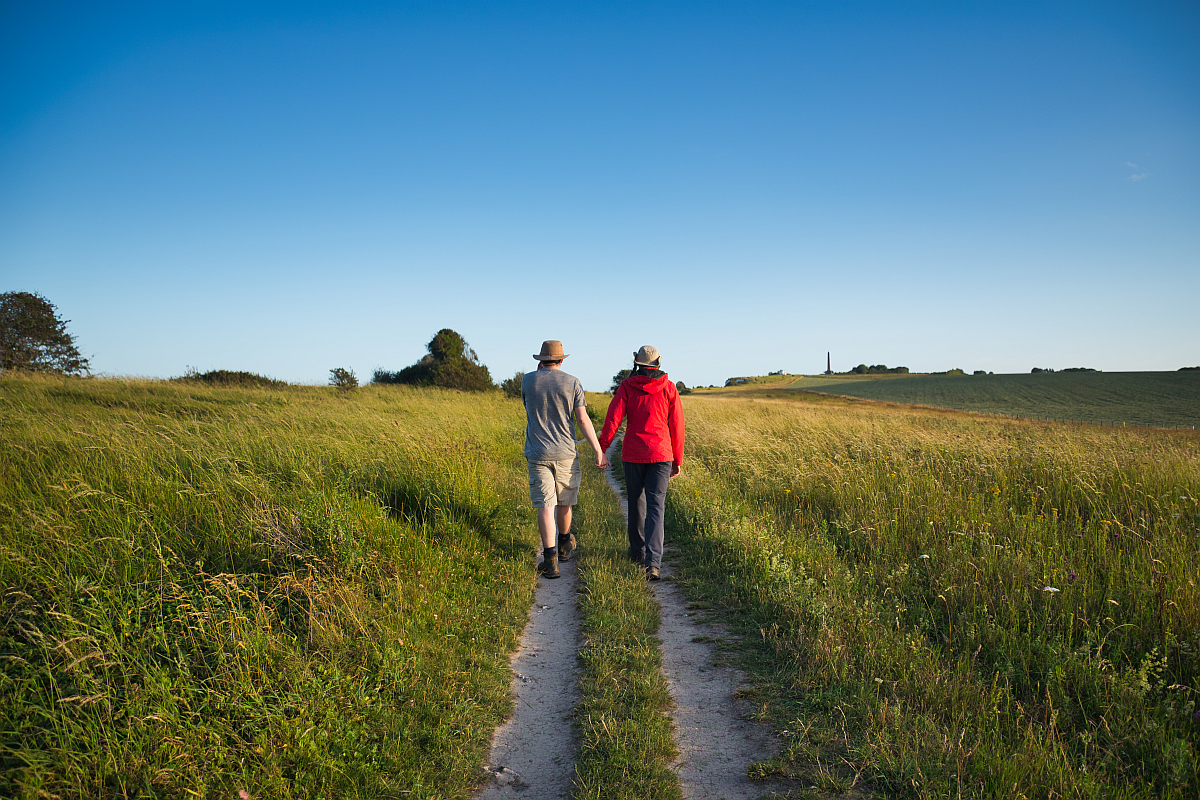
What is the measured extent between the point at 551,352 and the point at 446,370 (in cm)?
2947

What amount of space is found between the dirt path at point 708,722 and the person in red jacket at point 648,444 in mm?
1347

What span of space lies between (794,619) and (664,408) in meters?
2.62

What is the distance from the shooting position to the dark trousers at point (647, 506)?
596 centimetres

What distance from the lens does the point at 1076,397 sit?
40.6m

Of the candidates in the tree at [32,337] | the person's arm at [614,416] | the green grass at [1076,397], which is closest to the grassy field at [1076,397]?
the green grass at [1076,397]

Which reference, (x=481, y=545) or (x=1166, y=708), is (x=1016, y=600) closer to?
(x=1166, y=708)

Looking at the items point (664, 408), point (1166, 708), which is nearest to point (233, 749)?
point (664, 408)

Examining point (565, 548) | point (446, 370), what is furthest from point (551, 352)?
point (446, 370)

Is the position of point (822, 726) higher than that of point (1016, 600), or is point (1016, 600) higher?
point (1016, 600)

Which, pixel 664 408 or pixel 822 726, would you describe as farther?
A: pixel 664 408

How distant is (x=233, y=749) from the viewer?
271 cm

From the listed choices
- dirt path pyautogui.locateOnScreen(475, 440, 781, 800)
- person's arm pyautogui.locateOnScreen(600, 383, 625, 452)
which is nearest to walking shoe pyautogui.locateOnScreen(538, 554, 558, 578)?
dirt path pyautogui.locateOnScreen(475, 440, 781, 800)

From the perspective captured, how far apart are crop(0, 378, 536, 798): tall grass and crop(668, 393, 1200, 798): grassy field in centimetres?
207

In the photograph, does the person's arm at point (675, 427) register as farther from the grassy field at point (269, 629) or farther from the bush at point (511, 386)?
the bush at point (511, 386)
